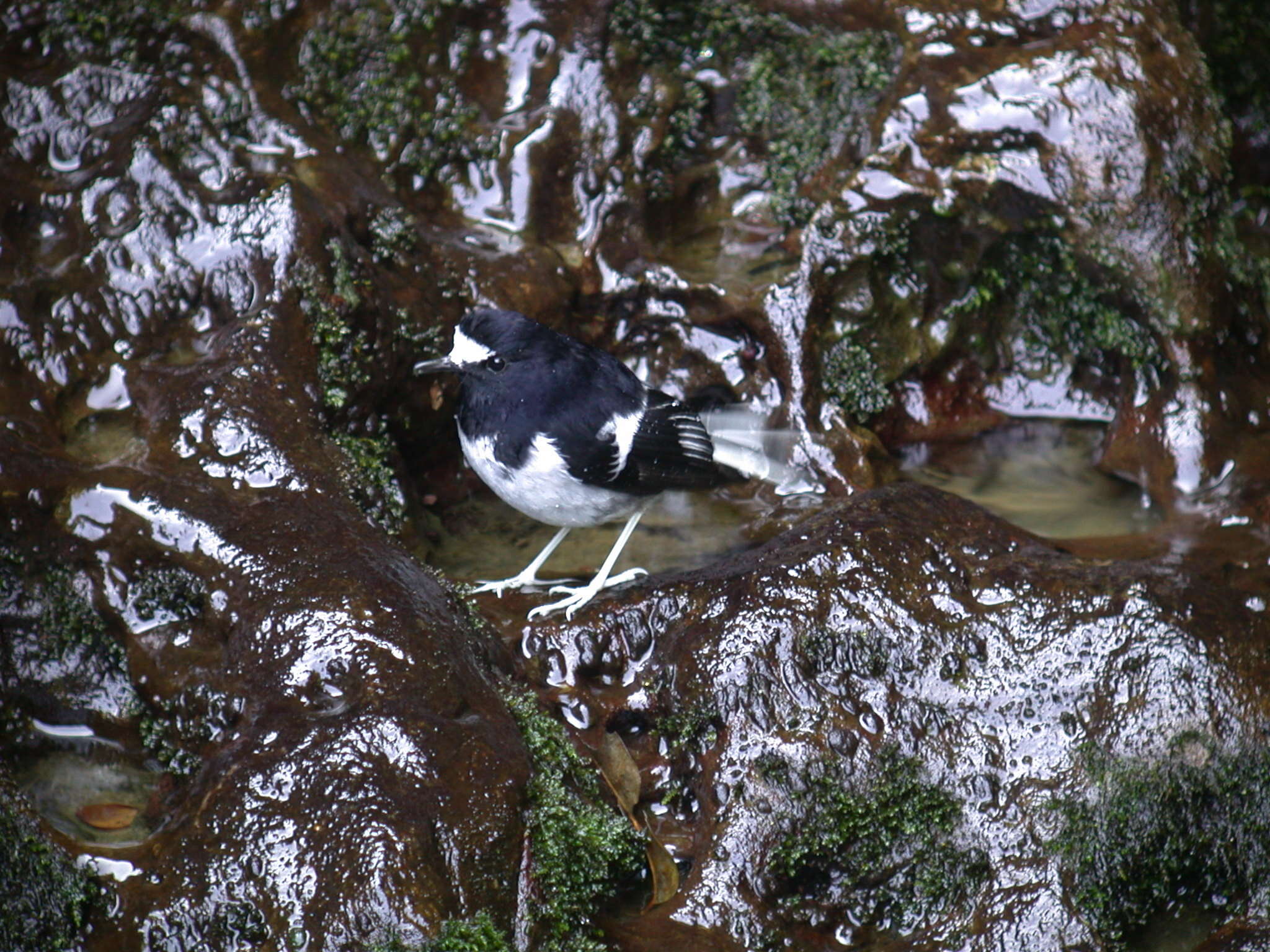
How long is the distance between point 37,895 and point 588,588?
222 cm

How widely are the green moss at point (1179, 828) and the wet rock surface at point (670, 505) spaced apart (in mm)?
16

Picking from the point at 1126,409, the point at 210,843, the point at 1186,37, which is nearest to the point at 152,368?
the point at 210,843

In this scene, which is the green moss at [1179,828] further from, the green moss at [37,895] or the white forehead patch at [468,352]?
the green moss at [37,895]

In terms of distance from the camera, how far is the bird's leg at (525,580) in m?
4.95

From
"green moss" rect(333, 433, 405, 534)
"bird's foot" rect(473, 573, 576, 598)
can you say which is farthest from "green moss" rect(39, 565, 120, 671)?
"bird's foot" rect(473, 573, 576, 598)

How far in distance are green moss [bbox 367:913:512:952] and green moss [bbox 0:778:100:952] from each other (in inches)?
37.7

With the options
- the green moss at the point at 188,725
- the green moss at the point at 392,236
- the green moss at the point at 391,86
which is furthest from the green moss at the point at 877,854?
the green moss at the point at 391,86

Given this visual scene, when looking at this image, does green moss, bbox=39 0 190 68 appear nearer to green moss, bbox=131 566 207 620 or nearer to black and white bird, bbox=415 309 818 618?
black and white bird, bbox=415 309 818 618

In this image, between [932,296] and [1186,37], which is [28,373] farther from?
[1186,37]

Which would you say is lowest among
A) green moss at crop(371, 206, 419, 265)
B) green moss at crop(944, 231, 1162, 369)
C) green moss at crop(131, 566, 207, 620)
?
green moss at crop(131, 566, 207, 620)

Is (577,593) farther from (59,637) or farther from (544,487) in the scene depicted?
(59,637)

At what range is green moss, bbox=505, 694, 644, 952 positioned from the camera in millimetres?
3576

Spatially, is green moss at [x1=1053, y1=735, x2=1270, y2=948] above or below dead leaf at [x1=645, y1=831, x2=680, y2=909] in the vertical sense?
above

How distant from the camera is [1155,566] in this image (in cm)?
455
